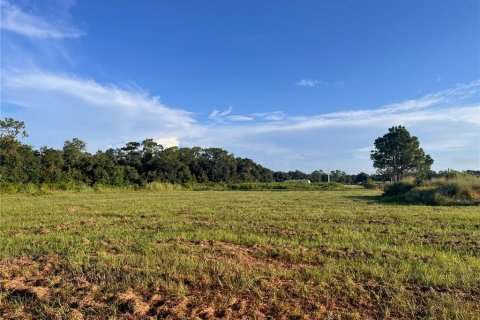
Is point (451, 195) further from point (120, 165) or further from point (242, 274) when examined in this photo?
point (120, 165)

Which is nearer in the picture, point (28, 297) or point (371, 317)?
point (371, 317)

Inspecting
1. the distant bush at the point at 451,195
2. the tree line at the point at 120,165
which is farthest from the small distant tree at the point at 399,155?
the distant bush at the point at 451,195

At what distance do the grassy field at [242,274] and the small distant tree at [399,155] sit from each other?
5959cm

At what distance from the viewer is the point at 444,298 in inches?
167

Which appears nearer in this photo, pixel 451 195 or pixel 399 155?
pixel 451 195

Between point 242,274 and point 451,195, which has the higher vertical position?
point 451,195

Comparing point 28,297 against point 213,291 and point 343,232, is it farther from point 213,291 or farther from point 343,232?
point 343,232

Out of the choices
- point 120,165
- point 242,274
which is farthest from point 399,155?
point 242,274

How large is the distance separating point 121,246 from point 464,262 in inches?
226

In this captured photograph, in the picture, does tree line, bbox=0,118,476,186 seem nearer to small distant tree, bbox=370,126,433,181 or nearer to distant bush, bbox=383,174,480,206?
small distant tree, bbox=370,126,433,181

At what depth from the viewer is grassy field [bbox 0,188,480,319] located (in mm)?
4113

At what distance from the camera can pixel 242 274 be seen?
5.11m

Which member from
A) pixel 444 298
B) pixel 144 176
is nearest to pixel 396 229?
pixel 444 298

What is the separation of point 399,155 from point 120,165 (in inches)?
1857
